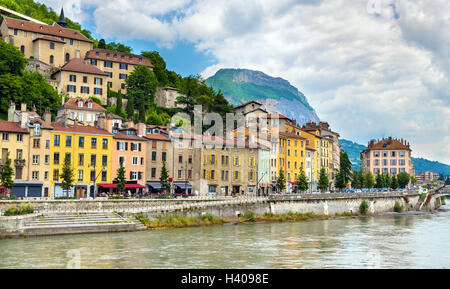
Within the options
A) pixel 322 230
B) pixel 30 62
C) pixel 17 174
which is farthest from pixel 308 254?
pixel 30 62

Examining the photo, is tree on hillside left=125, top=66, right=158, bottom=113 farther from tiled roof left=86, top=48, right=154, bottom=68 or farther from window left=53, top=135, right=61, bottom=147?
window left=53, top=135, right=61, bottom=147

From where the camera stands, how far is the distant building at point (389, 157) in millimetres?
134875

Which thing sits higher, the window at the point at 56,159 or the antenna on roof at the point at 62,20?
the antenna on roof at the point at 62,20

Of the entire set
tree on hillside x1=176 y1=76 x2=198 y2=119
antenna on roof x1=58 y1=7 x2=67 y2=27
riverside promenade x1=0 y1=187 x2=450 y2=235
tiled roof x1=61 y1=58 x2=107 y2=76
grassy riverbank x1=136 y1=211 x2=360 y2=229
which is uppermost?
antenna on roof x1=58 y1=7 x2=67 y2=27

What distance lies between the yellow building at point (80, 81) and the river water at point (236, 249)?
164 feet

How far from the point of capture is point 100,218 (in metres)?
46.8

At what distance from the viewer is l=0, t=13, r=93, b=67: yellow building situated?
9431 cm

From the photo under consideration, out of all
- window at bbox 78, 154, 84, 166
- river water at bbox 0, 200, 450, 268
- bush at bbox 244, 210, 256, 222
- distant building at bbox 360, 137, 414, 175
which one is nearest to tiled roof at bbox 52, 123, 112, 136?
window at bbox 78, 154, 84, 166

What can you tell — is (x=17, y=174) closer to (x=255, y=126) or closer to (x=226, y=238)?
(x=226, y=238)

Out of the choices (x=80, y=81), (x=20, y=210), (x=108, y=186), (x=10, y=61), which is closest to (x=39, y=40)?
(x=80, y=81)

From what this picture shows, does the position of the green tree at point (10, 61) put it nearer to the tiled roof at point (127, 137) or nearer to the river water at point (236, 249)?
the tiled roof at point (127, 137)

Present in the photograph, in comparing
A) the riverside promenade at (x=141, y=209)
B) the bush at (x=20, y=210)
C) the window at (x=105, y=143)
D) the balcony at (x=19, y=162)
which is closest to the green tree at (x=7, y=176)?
the balcony at (x=19, y=162)

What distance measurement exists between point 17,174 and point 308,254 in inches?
1463
